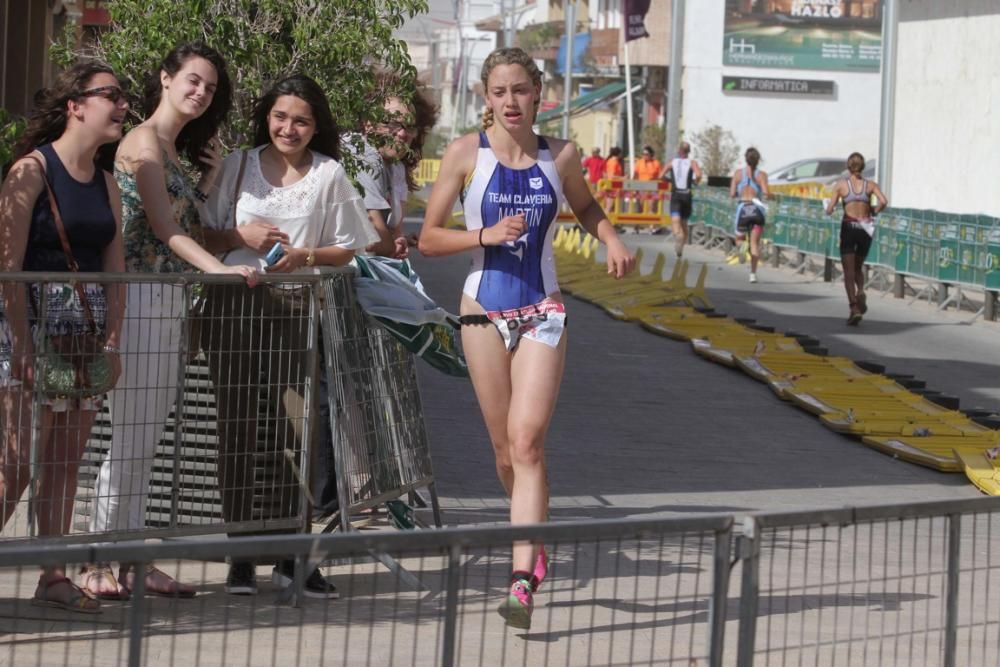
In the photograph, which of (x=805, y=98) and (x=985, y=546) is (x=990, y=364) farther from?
(x=805, y=98)

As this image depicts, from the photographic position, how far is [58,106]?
579cm

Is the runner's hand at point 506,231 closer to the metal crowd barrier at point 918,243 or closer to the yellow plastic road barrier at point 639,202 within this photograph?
the metal crowd barrier at point 918,243

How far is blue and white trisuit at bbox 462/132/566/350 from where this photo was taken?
6.04 meters

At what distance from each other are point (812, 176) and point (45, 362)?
46.3 metres

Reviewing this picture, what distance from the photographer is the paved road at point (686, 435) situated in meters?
8.98

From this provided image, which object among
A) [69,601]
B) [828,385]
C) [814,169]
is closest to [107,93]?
[69,601]

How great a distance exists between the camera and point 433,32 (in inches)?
5591

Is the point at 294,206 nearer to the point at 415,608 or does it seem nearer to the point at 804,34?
the point at 415,608

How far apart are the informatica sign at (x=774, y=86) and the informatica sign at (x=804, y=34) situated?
0.67m

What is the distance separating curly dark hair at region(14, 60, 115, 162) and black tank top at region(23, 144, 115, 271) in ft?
0.32

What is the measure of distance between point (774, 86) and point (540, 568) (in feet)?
216

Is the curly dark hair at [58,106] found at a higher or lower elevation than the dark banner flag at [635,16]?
lower

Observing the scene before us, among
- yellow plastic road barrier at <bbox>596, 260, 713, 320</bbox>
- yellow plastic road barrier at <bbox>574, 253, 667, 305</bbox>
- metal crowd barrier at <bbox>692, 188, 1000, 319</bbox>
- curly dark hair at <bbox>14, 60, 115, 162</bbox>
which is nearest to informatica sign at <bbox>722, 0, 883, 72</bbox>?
metal crowd barrier at <bbox>692, 188, 1000, 319</bbox>

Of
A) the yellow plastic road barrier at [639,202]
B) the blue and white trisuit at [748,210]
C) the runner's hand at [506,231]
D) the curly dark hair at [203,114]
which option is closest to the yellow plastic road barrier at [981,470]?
the runner's hand at [506,231]
